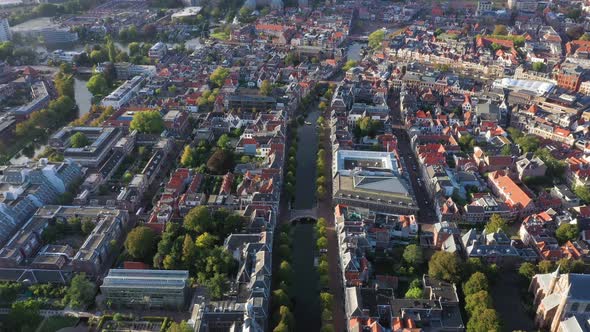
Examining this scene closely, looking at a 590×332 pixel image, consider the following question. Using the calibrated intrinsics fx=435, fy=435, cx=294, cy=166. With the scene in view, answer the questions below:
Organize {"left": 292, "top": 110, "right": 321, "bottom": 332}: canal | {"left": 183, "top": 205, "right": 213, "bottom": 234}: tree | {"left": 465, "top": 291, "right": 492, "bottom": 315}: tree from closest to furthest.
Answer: {"left": 465, "top": 291, "right": 492, "bottom": 315}: tree, {"left": 292, "top": 110, "right": 321, "bottom": 332}: canal, {"left": 183, "top": 205, "right": 213, "bottom": 234}: tree

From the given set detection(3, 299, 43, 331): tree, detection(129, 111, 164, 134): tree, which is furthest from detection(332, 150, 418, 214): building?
detection(3, 299, 43, 331): tree

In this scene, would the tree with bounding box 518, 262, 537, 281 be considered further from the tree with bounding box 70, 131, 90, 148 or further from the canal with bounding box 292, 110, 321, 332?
the tree with bounding box 70, 131, 90, 148

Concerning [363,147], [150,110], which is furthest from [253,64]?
[363,147]

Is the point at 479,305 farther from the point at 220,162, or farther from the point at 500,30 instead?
the point at 500,30

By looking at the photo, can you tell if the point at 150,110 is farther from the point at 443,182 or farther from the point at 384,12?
the point at 384,12

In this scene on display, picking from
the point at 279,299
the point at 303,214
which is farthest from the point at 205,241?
the point at 303,214

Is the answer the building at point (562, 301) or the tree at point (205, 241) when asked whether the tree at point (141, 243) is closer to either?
the tree at point (205, 241)

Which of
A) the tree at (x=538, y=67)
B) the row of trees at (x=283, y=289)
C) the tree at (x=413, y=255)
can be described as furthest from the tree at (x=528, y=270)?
the tree at (x=538, y=67)
